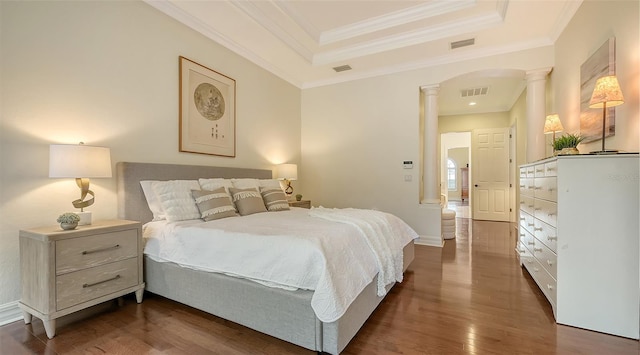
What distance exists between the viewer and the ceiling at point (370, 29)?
10.3 ft

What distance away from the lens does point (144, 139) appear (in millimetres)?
2844

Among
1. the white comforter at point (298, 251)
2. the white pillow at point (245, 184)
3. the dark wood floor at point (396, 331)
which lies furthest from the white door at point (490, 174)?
the white pillow at point (245, 184)

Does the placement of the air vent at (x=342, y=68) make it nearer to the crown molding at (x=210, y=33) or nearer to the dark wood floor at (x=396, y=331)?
the crown molding at (x=210, y=33)

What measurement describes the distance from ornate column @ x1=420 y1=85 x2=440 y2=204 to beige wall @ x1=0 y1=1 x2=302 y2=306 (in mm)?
3314

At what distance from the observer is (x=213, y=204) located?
2699mm

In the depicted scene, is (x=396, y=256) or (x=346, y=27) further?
(x=346, y=27)

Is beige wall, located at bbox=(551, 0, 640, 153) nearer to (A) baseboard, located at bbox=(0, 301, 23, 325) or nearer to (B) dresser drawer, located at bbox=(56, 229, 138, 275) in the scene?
(B) dresser drawer, located at bbox=(56, 229, 138, 275)

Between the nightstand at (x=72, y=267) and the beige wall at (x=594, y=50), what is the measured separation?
3.91 metres

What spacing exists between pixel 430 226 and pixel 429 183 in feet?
2.26

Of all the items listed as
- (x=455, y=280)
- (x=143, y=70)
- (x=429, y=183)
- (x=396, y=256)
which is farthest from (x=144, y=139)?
(x=429, y=183)

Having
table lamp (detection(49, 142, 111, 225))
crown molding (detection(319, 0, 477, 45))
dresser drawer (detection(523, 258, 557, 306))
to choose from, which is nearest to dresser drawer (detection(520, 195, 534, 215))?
dresser drawer (detection(523, 258, 557, 306))

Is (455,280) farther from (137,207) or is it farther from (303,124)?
(303,124)

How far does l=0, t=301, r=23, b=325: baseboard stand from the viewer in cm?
196

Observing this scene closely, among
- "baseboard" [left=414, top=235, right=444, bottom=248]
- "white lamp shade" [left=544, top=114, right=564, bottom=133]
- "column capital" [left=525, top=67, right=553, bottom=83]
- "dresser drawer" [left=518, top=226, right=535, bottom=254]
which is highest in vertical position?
"column capital" [left=525, top=67, right=553, bottom=83]
